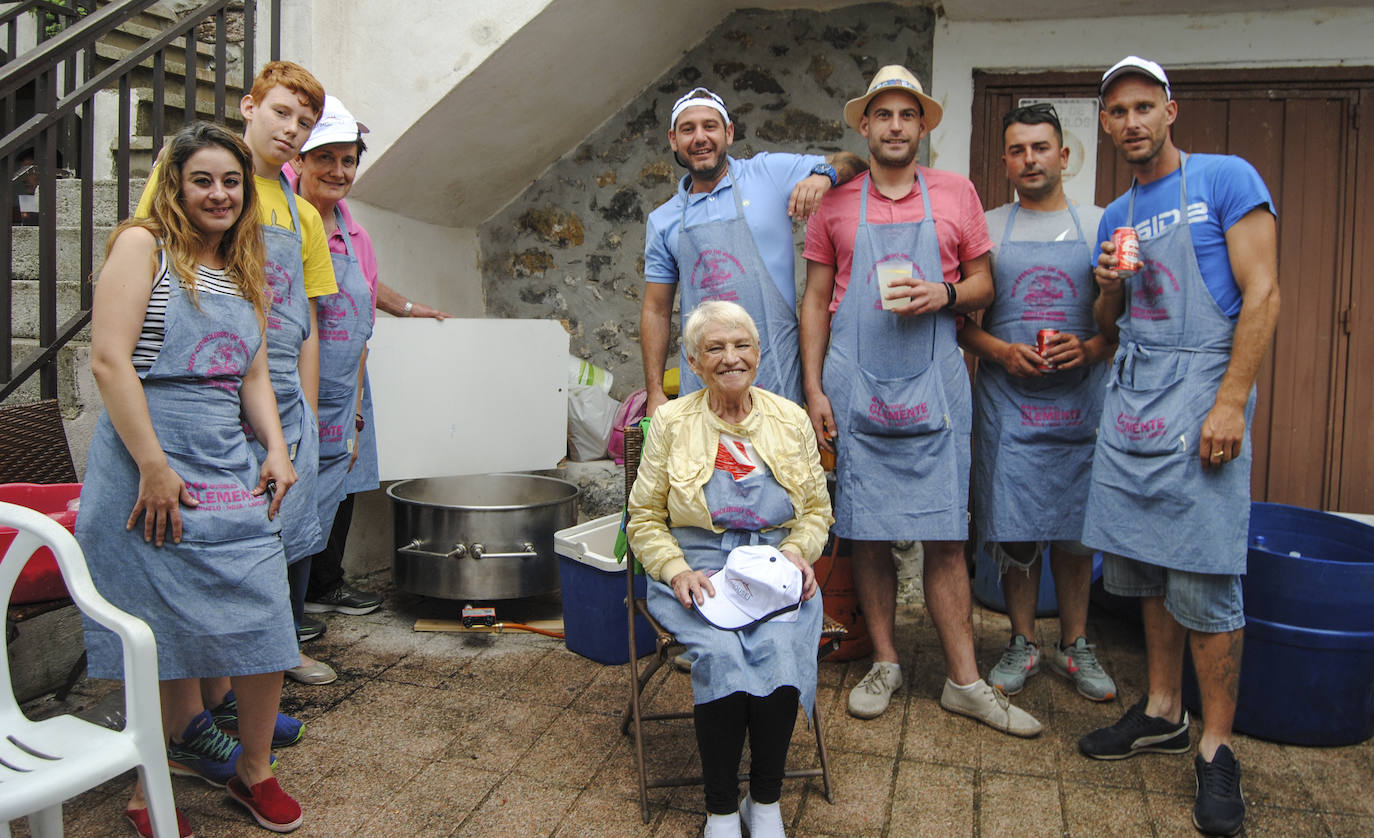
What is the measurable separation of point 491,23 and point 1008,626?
3384 millimetres

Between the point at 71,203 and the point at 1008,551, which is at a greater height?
the point at 71,203

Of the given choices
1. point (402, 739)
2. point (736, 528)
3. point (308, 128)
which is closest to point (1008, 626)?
point (736, 528)

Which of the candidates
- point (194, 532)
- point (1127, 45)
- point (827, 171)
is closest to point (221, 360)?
point (194, 532)

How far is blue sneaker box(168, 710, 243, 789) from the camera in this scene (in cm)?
249

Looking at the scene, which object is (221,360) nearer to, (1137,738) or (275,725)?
(275,725)

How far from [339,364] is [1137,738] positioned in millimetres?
2753

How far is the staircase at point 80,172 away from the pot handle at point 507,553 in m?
1.45

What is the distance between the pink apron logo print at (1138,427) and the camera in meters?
2.63

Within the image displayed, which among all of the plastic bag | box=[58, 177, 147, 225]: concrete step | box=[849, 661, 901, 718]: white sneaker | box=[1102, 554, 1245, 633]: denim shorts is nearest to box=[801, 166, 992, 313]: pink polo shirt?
box=[1102, 554, 1245, 633]: denim shorts

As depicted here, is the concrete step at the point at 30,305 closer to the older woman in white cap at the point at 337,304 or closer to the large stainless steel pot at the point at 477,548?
the older woman in white cap at the point at 337,304

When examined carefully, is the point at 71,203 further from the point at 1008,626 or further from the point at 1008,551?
the point at 1008,626

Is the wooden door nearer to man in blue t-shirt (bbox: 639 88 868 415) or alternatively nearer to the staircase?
man in blue t-shirt (bbox: 639 88 868 415)

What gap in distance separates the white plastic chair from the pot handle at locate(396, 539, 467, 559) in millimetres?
1910

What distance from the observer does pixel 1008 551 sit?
335cm
